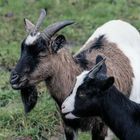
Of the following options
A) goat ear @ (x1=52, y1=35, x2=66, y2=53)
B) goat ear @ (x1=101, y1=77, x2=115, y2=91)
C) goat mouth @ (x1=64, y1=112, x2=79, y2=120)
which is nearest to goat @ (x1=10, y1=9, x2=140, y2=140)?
goat ear @ (x1=52, y1=35, x2=66, y2=53)

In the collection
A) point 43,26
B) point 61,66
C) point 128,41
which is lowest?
point 43,26

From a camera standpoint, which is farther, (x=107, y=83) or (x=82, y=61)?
(x=82, y=61)

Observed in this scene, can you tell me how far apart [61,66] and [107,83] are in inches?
39.9

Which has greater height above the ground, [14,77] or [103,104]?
[14,77]

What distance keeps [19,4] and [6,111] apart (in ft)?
14.7

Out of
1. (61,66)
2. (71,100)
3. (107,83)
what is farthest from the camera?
(61,66)

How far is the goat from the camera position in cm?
761

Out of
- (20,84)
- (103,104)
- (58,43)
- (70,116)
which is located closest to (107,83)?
(103,104)

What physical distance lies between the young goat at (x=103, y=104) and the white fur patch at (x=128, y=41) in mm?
1366

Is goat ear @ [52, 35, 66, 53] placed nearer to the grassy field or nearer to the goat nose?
the goat nose

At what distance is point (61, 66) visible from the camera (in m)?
7.86

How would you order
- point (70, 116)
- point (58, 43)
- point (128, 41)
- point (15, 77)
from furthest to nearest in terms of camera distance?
point (128, 41), point (58, 43), point (15, 77), point (70, 116)

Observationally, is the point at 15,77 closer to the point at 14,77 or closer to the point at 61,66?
the point at 14,77

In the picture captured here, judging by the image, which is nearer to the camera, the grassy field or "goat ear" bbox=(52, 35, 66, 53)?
"goat ear" bbox=(52, 35, 66, 53)
